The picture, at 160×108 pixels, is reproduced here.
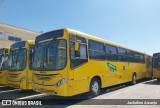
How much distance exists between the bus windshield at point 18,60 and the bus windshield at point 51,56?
7.74ft

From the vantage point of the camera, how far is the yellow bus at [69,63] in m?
8.09

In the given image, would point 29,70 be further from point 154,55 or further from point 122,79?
point 154,55

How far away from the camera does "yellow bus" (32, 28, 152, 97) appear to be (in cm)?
809

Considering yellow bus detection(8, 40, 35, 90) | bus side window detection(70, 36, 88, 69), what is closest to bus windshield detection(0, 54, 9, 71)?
yellow bus detection(8, 40, 35, 90)

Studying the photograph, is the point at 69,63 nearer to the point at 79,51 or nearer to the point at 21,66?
the point at 79,51

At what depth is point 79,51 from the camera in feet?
29.2

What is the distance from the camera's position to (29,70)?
10992 mm

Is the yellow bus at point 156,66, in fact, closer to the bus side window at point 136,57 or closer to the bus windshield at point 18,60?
the bus side window at point 136,57

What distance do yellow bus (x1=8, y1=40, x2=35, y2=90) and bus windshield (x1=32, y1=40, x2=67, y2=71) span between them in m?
2.09

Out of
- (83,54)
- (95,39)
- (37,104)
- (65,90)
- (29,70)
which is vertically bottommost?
(37,104)

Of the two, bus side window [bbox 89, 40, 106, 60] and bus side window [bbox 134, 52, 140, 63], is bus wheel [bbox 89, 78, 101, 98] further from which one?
bus side window [bbox 134, 52, 140, 63]

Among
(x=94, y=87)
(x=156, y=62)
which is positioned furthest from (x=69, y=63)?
(x=156, y=62)

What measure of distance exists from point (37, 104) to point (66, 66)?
237 cm

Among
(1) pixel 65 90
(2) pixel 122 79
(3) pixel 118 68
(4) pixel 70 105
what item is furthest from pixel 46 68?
(2) pixel 122 79
